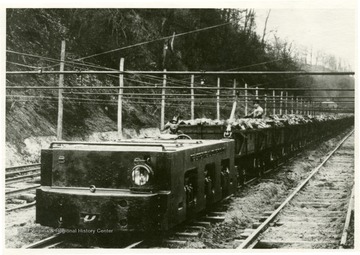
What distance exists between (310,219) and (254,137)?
5238mm

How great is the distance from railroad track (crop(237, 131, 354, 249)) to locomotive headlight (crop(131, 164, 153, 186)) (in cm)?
143

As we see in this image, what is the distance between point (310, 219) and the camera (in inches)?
346

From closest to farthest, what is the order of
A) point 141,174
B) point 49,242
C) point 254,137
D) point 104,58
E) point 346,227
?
point 141,174 → point 49,242 → point 346,227 → point 254,137 → point 104,58

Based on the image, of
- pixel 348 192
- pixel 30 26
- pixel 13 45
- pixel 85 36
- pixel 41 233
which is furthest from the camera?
pixel 85 36

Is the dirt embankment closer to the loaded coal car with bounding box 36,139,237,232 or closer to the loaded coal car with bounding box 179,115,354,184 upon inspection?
the loaded coal car with bounding box 179,115,354,184

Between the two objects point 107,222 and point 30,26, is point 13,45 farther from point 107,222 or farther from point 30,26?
point 107,222

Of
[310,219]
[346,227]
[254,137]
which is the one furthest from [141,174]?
[254,137]

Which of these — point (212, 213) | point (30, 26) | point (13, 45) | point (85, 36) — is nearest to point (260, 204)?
point (212, 213)

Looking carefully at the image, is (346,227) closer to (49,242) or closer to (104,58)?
(49,242)

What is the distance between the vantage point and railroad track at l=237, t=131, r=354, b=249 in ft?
23.4

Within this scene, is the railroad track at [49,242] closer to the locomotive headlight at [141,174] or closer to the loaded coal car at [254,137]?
the locomotive headlight at [141,174]

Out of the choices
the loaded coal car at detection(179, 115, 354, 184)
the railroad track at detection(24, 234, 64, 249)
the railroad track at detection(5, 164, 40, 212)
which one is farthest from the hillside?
the railroad track at detection(24, 234, 64, 249)
